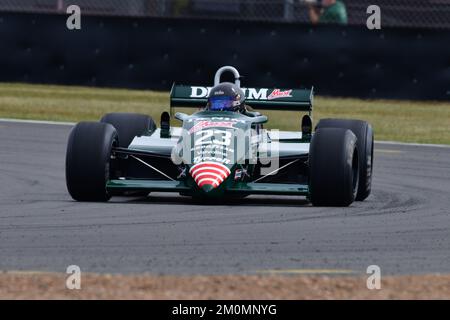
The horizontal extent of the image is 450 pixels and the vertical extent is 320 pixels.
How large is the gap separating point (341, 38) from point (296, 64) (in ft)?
2.74

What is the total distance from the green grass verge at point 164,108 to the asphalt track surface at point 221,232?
633 centimetres

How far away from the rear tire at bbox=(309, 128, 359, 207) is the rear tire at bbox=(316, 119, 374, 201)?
0.83 m

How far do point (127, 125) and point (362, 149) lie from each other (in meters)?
2.31

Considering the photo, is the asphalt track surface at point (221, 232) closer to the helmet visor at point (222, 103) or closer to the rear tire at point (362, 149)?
the rear tire at point (362, 149)

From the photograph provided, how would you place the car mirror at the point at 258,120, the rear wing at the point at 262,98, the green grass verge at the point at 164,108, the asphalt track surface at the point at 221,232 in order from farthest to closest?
the green grass verge at the point at 164,108
the rear wing at the point at 262,98
the car mirror at the point at 258,120
the asphalt track surface at the point at 221,232

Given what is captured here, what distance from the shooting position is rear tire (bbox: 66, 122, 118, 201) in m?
11.0

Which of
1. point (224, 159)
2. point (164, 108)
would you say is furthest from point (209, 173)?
point (164, 108)

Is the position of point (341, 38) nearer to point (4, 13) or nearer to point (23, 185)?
point (4, 13)

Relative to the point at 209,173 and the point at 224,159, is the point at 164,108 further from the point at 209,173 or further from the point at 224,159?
the point at 209,173

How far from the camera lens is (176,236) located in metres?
9.21

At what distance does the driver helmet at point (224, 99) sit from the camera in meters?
11.8

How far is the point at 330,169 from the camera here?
1081cm

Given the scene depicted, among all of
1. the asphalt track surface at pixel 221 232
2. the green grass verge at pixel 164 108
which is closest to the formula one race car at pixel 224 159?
the asphalt track surface at pixel 221 232
